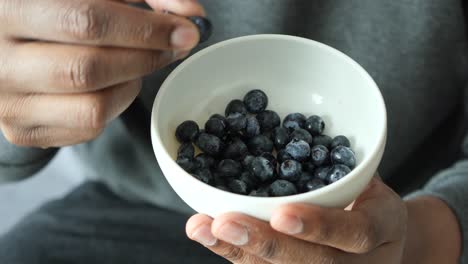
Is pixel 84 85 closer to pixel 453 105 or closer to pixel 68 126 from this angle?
pixel 68 126

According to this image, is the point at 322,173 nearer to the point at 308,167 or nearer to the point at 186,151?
the point at 308,167

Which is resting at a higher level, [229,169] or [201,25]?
[201,25]

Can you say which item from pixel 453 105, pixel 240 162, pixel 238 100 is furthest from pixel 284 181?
pixel 453 105

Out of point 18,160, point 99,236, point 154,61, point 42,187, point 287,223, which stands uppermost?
point 154,61

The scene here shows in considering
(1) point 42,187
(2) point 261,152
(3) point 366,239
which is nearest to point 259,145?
(2) point 261,152

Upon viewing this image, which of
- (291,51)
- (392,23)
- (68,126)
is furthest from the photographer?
(392,23)

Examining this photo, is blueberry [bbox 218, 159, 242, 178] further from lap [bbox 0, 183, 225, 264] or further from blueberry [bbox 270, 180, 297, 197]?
lap [bbox 0, 183, 225, 264]

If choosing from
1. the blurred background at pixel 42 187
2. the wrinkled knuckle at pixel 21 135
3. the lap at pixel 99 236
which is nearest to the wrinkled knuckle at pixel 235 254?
the wrinkled knuckle at pixel 21 135
